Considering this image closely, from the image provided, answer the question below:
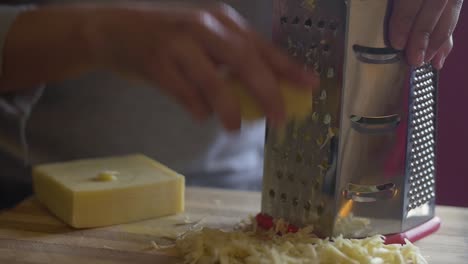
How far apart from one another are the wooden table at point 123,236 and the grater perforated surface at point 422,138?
0.07m

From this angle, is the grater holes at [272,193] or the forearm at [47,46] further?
the grater holes at [272,193]

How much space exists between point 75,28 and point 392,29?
1.39 feet

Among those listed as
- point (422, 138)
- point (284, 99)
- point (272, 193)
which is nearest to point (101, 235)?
point (272, 193)

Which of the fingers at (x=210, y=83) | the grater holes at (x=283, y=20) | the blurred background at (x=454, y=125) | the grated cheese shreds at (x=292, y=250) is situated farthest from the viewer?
the blurred background at (x=454, y=125)

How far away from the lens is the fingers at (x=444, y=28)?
104 centimetres

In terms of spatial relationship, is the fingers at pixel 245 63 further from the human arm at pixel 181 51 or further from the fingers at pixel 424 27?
the fingers at pixel 424 27

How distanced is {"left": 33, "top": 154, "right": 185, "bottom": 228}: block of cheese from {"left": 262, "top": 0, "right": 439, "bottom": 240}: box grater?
0.57ft

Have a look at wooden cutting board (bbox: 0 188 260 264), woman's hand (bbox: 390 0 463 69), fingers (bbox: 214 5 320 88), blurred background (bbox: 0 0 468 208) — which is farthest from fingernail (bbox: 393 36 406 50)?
blurred background (bbox: 0 0 468 208)

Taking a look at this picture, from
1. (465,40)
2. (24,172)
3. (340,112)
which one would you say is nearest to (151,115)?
(24,172)

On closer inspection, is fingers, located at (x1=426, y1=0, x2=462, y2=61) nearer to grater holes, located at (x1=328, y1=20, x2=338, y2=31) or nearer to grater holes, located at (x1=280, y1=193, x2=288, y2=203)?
grater holes, located at (x1=328, y1=20, x2=338, y2=31)

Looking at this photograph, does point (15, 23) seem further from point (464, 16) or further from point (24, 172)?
point (464, 16)

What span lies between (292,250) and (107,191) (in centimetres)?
30

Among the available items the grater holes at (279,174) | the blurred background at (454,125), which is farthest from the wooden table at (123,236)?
the blurred background at (454,125)

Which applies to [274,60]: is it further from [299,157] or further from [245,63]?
[299,157]
